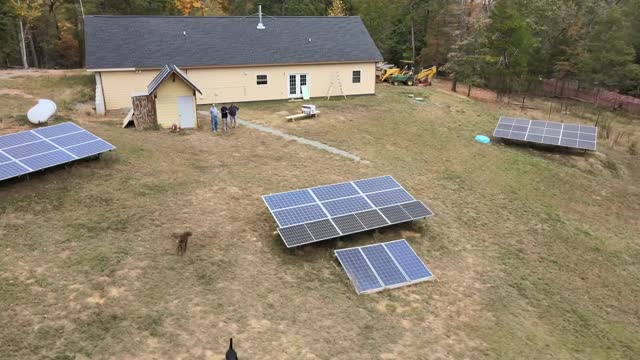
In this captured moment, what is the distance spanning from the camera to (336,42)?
107ft

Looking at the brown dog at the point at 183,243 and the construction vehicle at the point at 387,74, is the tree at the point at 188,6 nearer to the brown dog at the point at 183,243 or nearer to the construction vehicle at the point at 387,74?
the construction vehicle at the point at 387,74

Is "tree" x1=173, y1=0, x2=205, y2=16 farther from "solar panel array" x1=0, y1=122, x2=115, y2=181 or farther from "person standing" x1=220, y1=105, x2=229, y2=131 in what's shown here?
"solar panel array" x1=0, y1=122, x2=115, y2=181

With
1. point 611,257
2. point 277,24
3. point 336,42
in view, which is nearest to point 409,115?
point 336,42

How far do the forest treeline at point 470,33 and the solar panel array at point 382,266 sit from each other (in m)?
28.3

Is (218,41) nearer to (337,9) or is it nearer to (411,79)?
(411,79)

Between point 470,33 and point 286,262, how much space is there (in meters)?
32.8

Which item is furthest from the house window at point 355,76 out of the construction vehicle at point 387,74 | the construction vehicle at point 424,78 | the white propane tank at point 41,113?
the white propane tank at point 41,113

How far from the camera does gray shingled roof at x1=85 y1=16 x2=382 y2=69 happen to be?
26875mm

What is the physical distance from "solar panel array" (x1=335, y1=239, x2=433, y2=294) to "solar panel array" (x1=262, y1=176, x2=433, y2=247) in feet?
2.67

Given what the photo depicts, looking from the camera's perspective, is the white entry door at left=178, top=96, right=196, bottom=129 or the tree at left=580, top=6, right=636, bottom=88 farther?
the tree at left=580, top=6, right=636, bottom=88

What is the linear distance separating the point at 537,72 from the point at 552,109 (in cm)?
868

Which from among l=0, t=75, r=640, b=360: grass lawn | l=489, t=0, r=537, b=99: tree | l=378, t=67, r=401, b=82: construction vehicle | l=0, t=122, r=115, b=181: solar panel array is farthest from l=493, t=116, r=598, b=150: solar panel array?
l=0, t=122, r=115, b=181: solar panel array

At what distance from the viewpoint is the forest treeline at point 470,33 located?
36.8 metres

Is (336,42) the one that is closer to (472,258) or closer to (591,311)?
(472,258)
